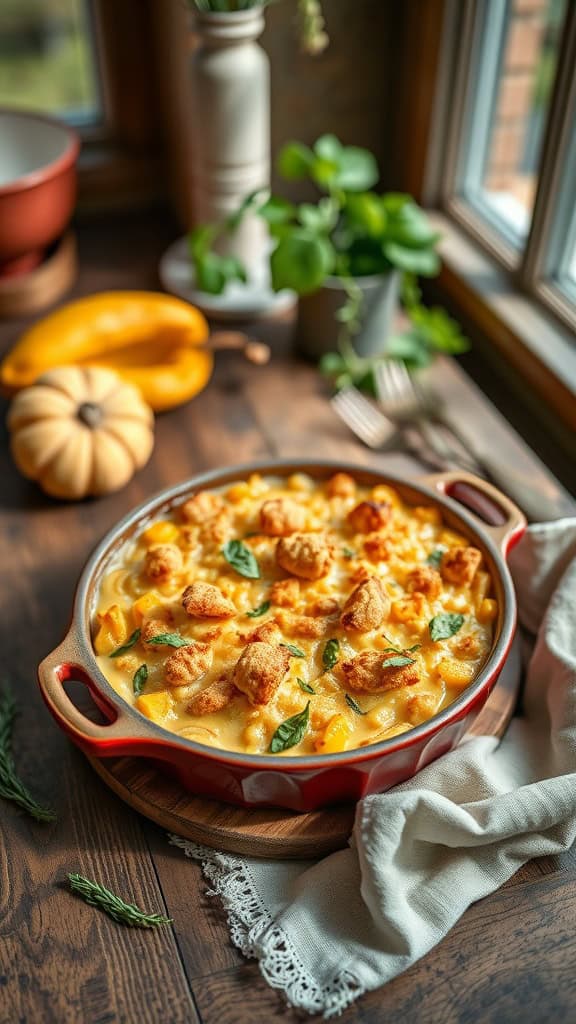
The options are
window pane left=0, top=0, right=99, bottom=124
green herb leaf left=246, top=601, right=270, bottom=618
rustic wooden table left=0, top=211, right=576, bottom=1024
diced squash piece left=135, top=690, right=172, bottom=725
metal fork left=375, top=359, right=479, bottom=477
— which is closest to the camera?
rustic wooden table left=0, top=211, right=576, bottom=1024

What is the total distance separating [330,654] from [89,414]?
526 millimetres

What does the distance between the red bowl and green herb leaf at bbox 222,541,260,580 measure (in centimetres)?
81

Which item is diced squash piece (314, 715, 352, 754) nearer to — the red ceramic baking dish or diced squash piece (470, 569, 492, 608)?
the red ceramic baking dish

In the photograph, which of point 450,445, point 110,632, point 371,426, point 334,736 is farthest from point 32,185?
point 334,736

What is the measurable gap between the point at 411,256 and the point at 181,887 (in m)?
1.00

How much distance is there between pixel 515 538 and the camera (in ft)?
3.96

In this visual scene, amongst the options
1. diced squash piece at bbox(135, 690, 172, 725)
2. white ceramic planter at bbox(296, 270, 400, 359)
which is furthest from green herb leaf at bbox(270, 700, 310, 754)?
white ceramic planter at bbox(296, 270, 400, 359)

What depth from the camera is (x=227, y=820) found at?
1.03 m

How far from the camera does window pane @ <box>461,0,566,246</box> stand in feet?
5.30

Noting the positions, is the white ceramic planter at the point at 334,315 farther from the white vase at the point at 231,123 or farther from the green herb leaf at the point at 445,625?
the green herb leaf at the point at 445,625

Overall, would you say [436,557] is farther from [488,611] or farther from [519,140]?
[519,140]

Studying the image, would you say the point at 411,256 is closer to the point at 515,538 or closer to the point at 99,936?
the point at 515,538

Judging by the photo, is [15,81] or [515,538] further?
[15,81]

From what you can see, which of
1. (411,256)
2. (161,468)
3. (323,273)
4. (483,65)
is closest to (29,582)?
(161,468)
